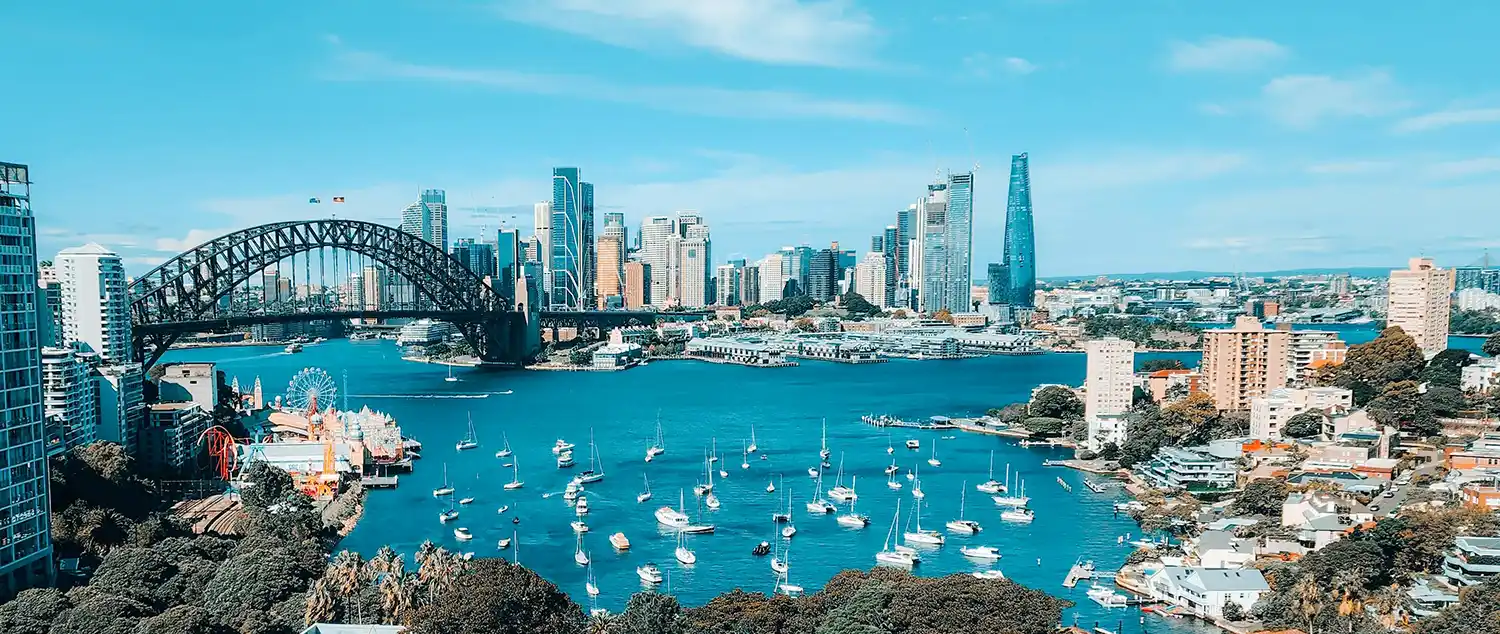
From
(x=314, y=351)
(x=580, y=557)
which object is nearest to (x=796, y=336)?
(x=314, y=351)

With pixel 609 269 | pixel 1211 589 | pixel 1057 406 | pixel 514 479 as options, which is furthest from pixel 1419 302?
pixel 609 269

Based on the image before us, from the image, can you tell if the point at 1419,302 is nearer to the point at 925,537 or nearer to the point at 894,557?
the point at 925,537

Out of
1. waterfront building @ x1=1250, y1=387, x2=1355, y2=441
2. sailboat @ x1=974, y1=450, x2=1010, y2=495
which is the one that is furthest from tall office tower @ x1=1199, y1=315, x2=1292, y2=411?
sailboat @ x1=974, y1=450, x2=1010, y2=495

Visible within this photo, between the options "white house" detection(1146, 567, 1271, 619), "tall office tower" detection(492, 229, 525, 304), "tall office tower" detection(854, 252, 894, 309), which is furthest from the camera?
"tall office tower" detection(854, 252, 894, 309)

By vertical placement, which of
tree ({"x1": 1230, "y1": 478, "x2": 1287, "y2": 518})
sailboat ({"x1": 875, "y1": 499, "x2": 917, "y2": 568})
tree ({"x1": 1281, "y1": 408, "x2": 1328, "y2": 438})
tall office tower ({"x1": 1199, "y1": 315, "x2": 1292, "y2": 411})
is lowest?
sailboat ({"x1": 875, "y1": 499, "x2": 917, "y2": 568})

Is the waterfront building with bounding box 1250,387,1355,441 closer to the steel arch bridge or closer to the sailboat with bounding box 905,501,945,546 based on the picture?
the sailboat with bounding box 905,501,945,546

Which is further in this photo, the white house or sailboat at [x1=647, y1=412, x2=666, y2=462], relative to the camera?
sailboat at [x1=647, y1=412, x2=666, y2=462]

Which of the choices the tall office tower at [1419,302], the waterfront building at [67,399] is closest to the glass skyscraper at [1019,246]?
the tall office tower at [1419,302]
